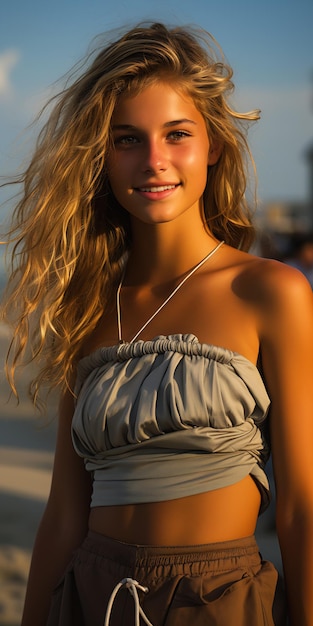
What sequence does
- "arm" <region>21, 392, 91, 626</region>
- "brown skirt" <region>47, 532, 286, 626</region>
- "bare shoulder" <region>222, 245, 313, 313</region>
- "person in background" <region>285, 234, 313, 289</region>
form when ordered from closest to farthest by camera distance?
1. "brown skirt" <region>47, 532, 286, 626</region>
2. "bare shoulder" <region>222, 245, 313, 313</region>
3. "arm" <region>21, 392, 91, 626</region>
4. "person in background" <region>285, 234, 313, 289</region>

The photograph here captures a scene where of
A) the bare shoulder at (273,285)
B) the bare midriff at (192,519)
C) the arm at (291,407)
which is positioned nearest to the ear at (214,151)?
the bare shoulder at (273,285)

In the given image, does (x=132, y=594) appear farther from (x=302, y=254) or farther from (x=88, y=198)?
(x=302, y=254)

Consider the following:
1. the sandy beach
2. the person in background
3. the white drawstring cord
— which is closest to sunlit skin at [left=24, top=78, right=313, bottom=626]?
the white drawstring cord

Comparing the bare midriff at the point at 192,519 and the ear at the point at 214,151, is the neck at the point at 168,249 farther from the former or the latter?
the bare midriff at the point at 192,519

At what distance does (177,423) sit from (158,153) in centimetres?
66

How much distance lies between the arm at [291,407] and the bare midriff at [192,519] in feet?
0.29

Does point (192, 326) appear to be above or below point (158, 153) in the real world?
below

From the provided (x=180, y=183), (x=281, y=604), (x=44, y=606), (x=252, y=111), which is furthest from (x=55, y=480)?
(x=252, y=111)

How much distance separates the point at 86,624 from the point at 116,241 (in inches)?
41.2

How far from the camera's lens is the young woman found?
2068 millimetres

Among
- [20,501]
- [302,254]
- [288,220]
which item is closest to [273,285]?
[20,501]

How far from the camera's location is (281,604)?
6.93 feet

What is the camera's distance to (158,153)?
7.41 feet

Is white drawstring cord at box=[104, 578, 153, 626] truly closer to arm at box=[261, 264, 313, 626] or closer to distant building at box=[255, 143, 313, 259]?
arm at box=[261, 264, 313, 626]
